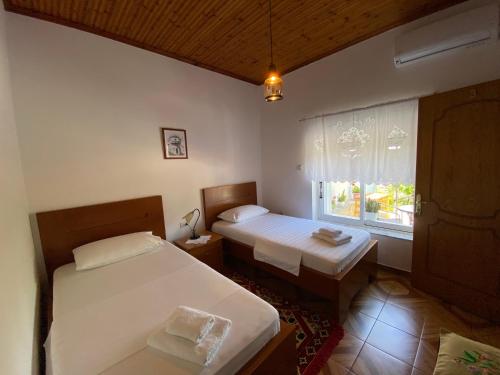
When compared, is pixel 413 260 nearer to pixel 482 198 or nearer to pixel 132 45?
pixel 482 198

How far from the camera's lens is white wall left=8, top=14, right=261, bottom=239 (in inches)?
71.6

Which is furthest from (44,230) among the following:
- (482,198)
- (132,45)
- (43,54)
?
(482,198)

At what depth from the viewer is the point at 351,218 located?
9.79 feet

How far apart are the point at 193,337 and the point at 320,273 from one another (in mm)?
1227

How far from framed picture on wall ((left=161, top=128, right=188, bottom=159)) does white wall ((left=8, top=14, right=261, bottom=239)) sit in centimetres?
7

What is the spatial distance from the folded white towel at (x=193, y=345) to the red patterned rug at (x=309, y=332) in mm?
844

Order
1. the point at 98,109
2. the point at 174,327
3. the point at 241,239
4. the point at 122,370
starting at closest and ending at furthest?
the point at 122,370
the point at 174,327
the point at 98,109
the point at 241,239

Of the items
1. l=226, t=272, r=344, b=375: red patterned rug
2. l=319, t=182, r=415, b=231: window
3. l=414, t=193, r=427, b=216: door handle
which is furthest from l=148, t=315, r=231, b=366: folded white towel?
l=319, t=182, r=415, b=231: window

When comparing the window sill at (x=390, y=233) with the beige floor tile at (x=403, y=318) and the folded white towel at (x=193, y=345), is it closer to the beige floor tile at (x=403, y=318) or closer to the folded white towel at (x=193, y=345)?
the beige floor tile at (x=403, y=318)

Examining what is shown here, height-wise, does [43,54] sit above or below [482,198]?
above

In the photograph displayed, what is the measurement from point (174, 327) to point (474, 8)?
323 centimetres

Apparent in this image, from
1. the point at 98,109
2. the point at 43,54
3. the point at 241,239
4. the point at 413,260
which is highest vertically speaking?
Result: the point at 43,54

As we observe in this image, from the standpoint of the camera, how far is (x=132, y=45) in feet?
7.53

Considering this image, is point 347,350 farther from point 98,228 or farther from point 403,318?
point 98,228
